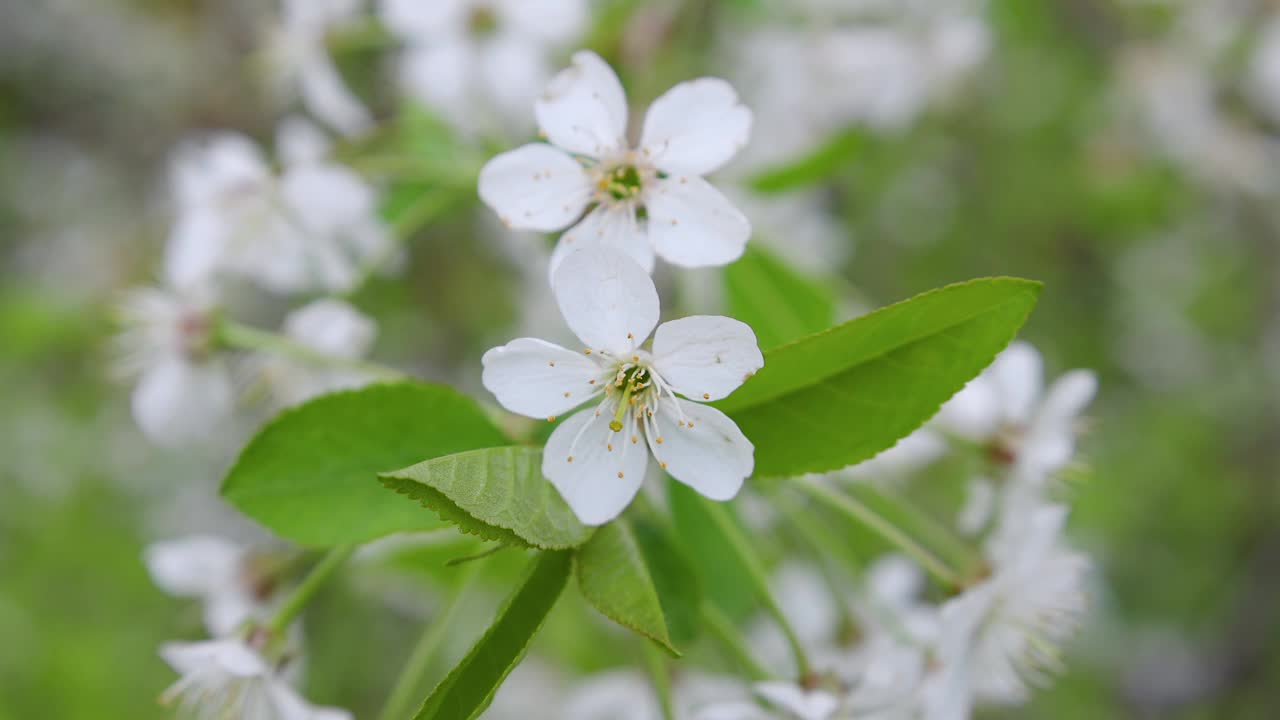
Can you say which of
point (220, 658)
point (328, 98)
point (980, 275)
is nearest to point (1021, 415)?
point (220, 658)

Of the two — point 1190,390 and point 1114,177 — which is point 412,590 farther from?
point 1190,390

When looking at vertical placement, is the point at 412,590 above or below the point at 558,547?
below

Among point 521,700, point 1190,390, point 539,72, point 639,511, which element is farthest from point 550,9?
point 1190,390

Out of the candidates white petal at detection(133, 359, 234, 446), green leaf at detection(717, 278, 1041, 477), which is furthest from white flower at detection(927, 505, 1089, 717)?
white petal at detection(133, 359, 234, 446)

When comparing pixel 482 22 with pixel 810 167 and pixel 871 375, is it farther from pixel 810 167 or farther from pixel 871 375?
pixel 871 375

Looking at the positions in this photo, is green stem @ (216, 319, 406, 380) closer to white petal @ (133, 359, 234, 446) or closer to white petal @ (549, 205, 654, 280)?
white petal @ (133, 359, 234, 446)

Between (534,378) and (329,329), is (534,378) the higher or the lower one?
the higher one

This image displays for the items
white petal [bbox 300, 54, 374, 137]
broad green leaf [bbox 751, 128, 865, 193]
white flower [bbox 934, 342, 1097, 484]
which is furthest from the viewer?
white petal [bbox 300, 54, 374, 137]
